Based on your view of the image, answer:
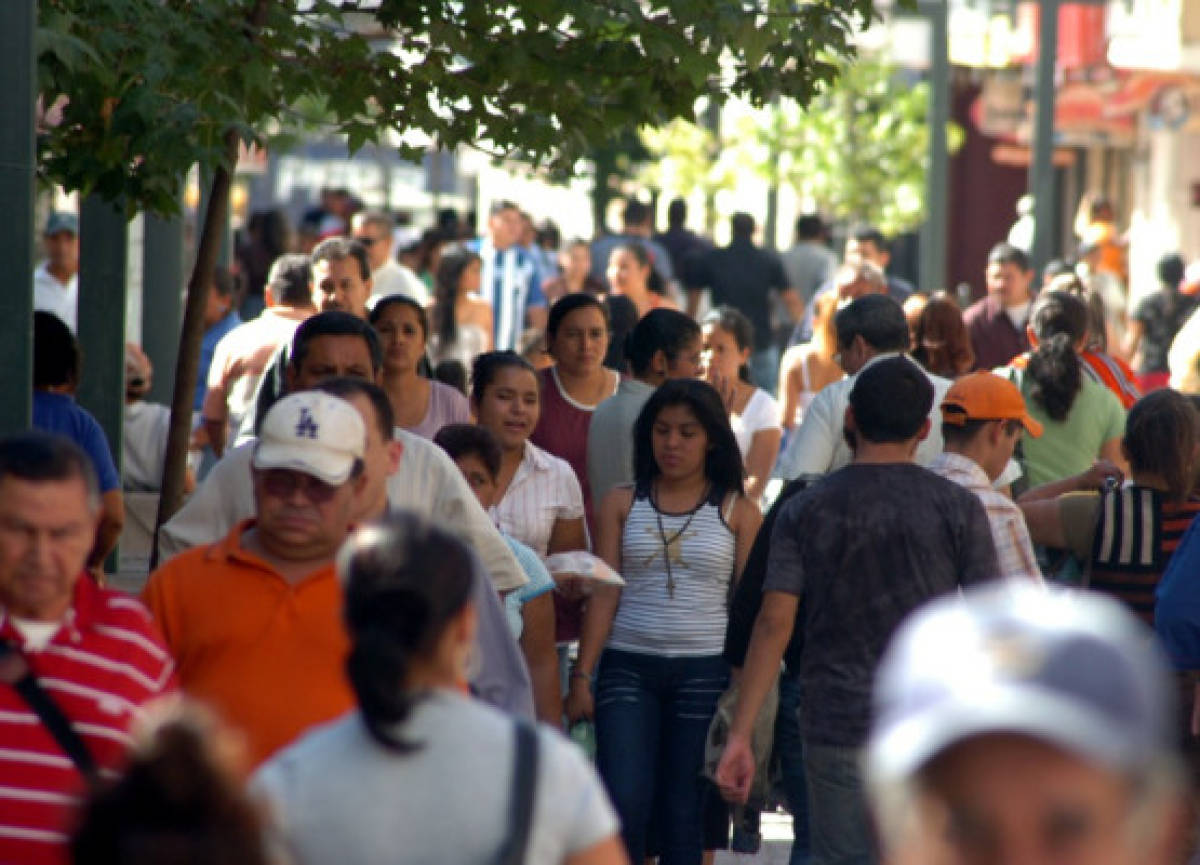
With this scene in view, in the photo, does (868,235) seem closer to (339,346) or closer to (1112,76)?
(339,346)

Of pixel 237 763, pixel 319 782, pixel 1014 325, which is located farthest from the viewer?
pixel 1014 325

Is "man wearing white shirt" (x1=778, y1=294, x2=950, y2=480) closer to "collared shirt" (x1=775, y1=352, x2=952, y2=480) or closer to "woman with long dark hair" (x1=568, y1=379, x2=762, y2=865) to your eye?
"collared shirt" (x1=775, y1=352, x2=952, y2=480)

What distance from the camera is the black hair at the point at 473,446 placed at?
25.0ft

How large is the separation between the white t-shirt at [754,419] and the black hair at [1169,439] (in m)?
3.06

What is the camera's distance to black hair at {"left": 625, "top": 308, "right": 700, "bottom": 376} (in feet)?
30.8

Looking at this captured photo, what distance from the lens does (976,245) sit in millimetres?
49531

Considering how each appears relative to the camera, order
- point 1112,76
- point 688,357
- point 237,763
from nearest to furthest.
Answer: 1. point 237,763
2. point 688,357
3. point 1112,76

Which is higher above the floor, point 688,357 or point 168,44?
point 168,44

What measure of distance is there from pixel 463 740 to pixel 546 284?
16.2 meters

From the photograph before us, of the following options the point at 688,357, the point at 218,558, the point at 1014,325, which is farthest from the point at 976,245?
the point at 218,558

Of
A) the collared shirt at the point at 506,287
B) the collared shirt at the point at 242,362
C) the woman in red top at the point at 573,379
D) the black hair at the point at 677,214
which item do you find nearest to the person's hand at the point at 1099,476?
the woman in red top at the point at 573,379

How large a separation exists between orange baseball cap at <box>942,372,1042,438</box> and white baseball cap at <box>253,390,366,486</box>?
116 inches

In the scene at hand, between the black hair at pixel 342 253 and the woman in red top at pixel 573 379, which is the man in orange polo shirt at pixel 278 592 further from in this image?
the black hair at pixel 342 253

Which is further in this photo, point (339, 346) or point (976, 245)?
point (976, 245)
